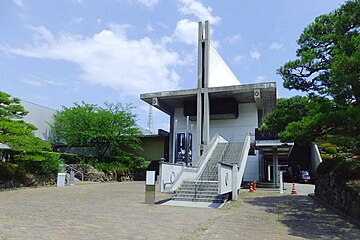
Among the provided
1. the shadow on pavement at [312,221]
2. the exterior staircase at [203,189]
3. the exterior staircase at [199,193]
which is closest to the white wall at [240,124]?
the exterior staircase at [203,189]

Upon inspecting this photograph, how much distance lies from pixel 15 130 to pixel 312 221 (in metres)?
11.4

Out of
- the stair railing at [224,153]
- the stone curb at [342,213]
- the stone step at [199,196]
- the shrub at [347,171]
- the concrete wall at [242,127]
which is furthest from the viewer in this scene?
the concrete wall at [242,127]

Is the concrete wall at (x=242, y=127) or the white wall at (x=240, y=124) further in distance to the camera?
the white wall at (x=240, y=124)

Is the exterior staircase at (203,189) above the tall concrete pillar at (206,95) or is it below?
below

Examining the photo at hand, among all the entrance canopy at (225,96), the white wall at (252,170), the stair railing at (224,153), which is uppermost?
the entrance canopy at (225,96)

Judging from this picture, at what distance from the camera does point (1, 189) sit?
13.1 meters

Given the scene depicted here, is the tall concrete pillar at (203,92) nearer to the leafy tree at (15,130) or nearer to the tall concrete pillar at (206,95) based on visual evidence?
the tall concrete pillar at (206,95)

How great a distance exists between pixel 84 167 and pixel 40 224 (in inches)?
614

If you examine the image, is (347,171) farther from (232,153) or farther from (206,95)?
(206,95)

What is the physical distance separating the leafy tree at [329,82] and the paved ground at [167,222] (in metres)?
2.27

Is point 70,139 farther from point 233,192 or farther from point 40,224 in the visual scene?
point 40,224

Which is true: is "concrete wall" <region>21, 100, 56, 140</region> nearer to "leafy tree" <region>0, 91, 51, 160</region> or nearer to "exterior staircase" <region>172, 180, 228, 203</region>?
"leafy tree" <region>0, 91, 51, 160</region>

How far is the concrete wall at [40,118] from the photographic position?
89.2 feet

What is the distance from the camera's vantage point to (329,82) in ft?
31.5
